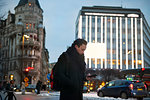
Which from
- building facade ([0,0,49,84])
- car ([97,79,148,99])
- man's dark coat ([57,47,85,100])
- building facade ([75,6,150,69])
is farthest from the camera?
building facade ([75,6,150,69])

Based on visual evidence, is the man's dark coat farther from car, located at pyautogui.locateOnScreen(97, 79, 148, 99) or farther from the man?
car, located at pyautogui.locateOnScreen(97, 79, 148, 99)

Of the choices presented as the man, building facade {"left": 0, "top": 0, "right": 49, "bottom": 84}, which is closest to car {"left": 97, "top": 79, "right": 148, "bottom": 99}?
the man

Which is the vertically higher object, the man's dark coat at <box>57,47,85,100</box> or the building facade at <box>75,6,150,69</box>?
the building facade at <box>75,6,150,69</box>

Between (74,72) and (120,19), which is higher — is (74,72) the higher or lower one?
the lower one

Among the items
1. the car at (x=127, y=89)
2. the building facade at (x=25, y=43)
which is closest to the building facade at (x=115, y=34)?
the building facade at (x=25, y=43)

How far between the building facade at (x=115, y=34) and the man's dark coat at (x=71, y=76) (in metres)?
93.9

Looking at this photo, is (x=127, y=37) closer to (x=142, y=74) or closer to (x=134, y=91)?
(x=142, y=74)

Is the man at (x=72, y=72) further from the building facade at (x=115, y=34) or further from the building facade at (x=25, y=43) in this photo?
the building facade at (x=115, y=34)

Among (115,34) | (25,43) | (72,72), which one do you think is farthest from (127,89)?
(115,34)

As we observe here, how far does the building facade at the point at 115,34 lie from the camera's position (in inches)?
3903

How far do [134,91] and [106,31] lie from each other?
275 feet

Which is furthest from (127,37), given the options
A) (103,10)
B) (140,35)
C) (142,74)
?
(142,74)

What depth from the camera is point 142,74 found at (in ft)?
90.0

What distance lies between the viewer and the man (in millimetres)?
3711
